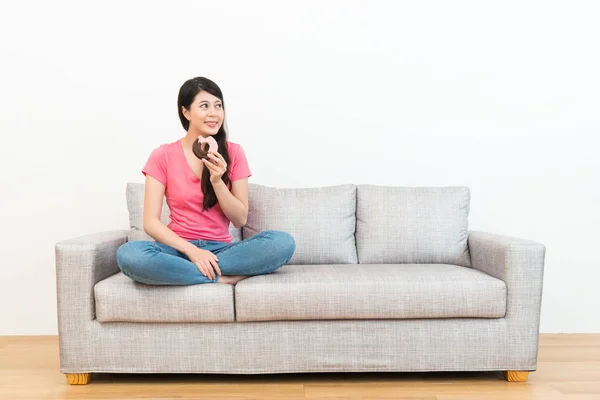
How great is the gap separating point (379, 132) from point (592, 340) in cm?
152

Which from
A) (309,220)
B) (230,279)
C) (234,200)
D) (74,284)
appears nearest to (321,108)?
(309,220)

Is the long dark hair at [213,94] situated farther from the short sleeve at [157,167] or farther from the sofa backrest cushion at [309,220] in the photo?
the sofa backrest cushion at [309,220]

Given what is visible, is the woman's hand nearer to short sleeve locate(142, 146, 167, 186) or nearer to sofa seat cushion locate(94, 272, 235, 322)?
sofa seat cushion locate(94, 272, 235, 322)

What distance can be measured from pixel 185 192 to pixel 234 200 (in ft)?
0.72

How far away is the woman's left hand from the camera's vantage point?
2607 mm

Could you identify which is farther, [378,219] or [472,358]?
[378,219]

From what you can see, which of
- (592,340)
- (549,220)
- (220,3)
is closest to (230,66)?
(220,3)

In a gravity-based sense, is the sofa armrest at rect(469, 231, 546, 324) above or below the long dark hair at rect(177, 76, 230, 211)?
below

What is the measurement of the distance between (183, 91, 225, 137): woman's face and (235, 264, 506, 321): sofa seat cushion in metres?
0.68

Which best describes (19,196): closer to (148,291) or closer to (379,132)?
(148,291)

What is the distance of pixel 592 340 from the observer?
10.9 feet

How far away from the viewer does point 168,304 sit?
250 centimetres

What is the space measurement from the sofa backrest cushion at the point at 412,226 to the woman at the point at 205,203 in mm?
563

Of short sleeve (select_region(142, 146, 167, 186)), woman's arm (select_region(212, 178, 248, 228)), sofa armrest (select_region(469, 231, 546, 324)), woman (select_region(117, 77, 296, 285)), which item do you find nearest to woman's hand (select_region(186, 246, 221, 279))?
woman (select_region(117, 77, 296, 285))
